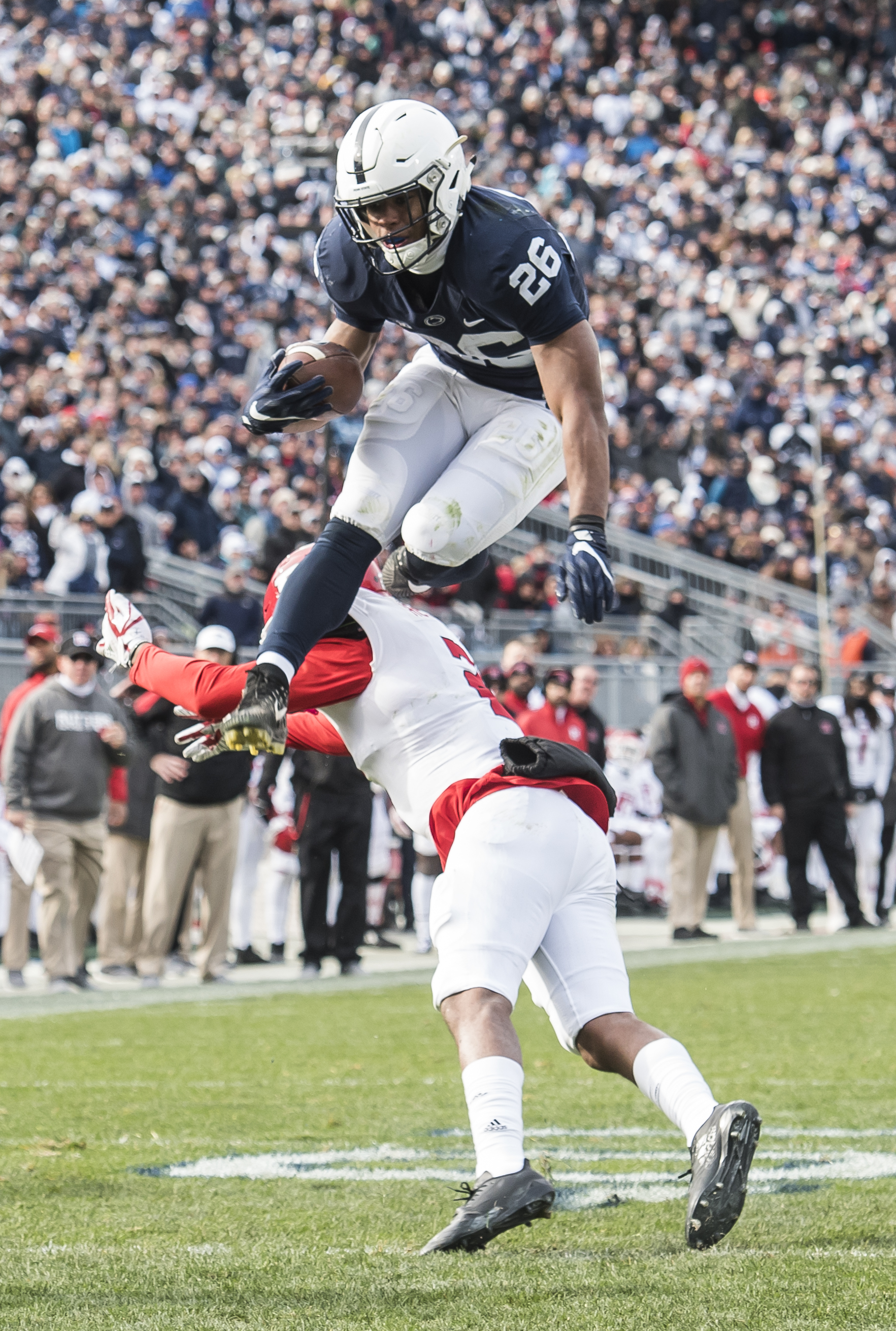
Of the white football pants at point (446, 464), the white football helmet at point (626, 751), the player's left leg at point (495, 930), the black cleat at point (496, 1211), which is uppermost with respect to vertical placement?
the white football pants at point (446, 464)

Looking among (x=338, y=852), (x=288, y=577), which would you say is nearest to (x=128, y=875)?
(x=338, y=852)

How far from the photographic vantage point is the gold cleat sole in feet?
12.5

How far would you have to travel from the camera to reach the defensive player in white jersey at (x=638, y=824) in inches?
555

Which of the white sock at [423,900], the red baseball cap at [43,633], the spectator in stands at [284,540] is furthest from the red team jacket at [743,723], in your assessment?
the red baseball cap at [43,633]

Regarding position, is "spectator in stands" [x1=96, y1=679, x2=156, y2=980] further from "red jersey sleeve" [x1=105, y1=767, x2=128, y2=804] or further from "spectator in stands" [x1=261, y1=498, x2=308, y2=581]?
"spectator in stands" [x1=261, y1=498, x2=308, y2=581]

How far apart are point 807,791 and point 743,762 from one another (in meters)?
0.54

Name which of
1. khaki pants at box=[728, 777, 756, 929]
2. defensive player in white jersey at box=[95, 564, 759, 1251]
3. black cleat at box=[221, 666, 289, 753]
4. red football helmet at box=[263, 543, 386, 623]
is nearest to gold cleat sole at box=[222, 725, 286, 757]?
black cleat at box=[221, 666, 289, 753]

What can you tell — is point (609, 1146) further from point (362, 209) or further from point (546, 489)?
point (362, 209)

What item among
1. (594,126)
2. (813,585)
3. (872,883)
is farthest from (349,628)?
(594,126)

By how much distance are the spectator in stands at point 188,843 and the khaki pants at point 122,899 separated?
52 cm

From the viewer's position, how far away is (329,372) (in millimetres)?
4262

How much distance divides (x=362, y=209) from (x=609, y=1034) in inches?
76.3

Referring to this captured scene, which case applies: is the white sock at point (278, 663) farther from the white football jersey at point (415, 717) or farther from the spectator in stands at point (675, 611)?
the spectator in stands at point (675, 611)

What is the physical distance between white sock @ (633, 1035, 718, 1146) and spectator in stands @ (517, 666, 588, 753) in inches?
305
